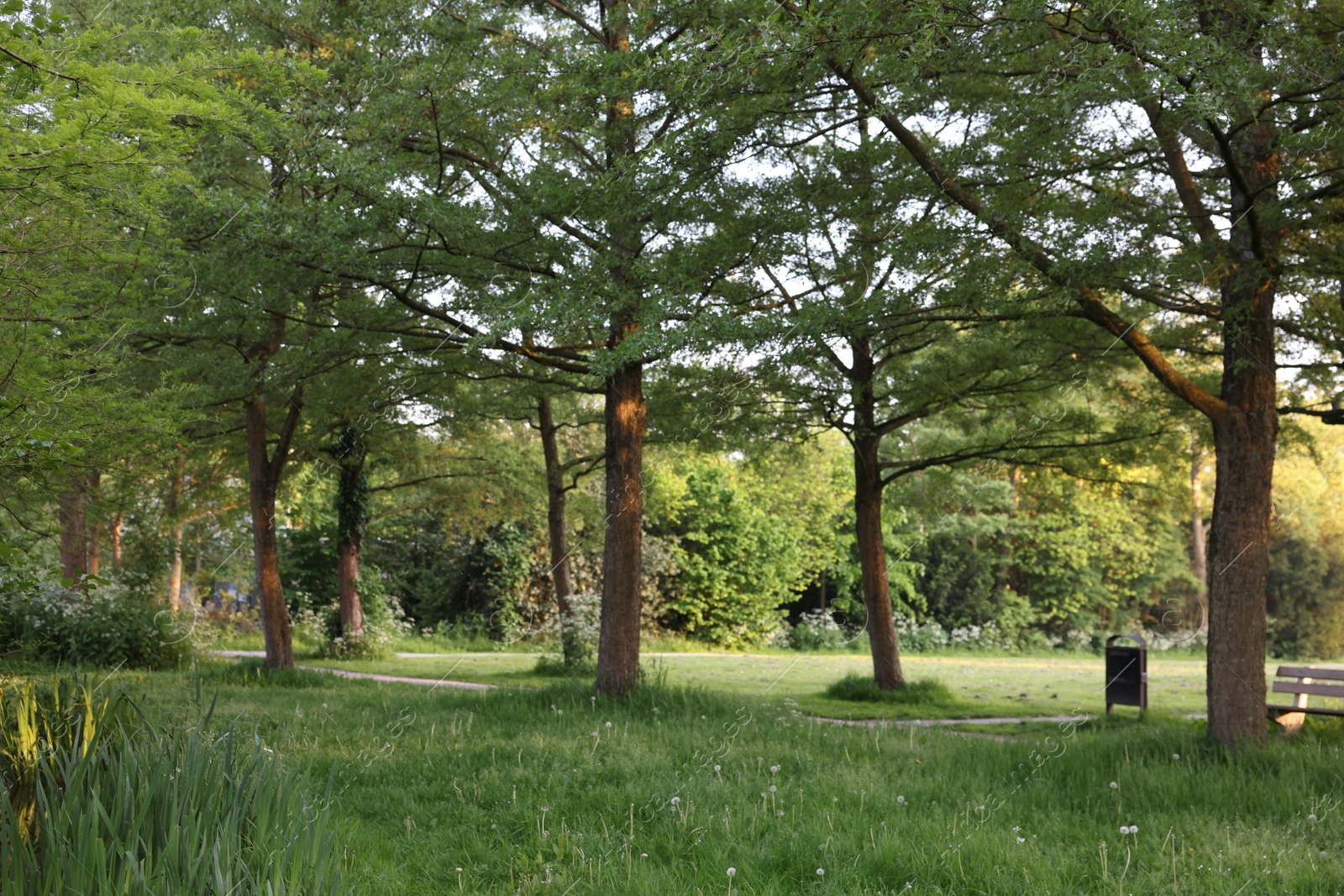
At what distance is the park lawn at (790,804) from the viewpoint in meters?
4.76

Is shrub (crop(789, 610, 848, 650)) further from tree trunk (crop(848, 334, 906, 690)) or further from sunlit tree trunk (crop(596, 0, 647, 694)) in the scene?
sunlit tree trunk (crop(596, 0, 647, 694))

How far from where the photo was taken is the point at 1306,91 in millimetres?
6289

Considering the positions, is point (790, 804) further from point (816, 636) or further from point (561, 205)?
point (816, 636)

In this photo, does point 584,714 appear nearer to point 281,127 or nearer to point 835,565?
point 281,127

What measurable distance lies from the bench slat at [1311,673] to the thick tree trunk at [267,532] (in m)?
12.0

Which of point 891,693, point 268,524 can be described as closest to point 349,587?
point 268,524

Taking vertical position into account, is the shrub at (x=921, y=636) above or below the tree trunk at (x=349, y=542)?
below

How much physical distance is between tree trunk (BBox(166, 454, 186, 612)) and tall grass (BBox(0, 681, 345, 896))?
12.7 m

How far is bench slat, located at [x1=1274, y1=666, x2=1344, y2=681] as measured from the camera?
28.3ft

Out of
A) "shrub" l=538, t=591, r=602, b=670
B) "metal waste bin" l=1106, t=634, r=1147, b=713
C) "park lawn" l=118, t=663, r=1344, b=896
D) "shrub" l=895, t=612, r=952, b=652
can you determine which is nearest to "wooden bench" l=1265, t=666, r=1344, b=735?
"park lawn" l=118, t=663, r=1344, b=896

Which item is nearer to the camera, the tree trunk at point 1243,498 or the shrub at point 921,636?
the tree trunk at point 1243,498

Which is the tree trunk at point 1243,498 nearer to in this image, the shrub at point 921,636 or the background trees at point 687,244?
the background trees at point 687,244

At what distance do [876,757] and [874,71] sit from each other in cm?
492

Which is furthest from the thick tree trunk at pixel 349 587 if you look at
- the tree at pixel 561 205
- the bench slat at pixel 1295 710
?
the bench slat at pixel 1295 710
